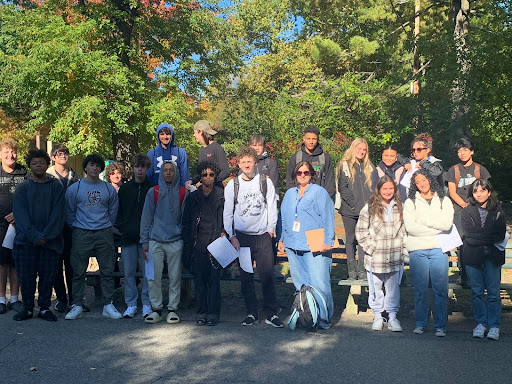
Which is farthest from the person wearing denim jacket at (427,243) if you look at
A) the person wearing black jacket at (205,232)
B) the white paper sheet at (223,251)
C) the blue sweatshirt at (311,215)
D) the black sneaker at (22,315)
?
the black sneaker at (22,315)

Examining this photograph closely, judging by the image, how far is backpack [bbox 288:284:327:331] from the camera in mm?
6621

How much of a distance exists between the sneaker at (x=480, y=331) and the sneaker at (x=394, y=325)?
0.77 m

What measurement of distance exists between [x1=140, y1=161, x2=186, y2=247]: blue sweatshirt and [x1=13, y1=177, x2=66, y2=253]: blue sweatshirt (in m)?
0.99

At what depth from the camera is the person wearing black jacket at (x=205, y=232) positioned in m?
7.00

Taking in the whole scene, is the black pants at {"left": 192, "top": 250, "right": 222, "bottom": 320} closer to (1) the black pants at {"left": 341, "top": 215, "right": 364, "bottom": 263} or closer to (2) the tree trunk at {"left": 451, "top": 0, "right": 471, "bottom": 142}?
(1) the black pants at {"left": 341, "top": 215, "right": 364, "bottom": 263}

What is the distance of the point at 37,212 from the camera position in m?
7.13

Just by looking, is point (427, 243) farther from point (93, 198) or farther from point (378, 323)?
point (93, 198)

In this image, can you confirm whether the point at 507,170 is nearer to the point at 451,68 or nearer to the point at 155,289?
the point at 451,68

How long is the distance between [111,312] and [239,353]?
2103mm

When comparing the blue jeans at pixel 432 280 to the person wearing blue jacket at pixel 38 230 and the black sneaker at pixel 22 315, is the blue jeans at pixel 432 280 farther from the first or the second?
the black sneaker at pixel 22 315

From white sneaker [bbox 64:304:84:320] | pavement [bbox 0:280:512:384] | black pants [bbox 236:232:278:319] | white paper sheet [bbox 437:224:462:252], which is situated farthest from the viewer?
white sneaker [bbox 64:304:84:320]

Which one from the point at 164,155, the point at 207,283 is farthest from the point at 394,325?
the point at 164,155

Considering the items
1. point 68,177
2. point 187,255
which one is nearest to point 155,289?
point 187,255

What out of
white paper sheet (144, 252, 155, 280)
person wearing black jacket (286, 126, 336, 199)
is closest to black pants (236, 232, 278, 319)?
person wearing black jacket (286, 126, 336, 199)
